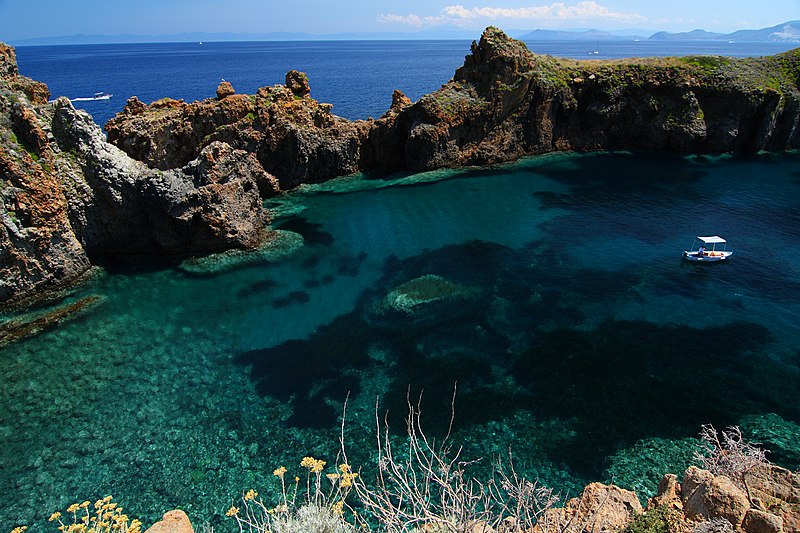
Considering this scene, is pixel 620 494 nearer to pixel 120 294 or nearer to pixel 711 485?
pixel 711 485

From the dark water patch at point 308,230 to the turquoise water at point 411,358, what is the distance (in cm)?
44

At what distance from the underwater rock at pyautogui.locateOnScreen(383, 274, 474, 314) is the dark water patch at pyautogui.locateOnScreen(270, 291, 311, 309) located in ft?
19.0

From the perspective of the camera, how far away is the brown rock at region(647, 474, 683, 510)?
12422mm

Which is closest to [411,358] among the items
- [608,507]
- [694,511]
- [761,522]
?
[608,507]

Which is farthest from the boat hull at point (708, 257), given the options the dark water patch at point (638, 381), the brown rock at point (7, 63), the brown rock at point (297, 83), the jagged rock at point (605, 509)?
the brown rock at point (7, 63)

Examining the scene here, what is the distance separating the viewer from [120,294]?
107 feet

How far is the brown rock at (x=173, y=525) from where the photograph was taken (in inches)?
495

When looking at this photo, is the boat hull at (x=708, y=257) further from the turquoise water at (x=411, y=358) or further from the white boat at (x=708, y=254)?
the turquoise water at (x=411, y=358)

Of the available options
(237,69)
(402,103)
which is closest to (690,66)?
(402,103)

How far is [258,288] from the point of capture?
33.7 meters

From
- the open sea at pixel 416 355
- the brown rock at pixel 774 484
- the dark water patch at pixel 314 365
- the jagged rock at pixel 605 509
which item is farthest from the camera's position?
the dark water patch at pixel 314 365

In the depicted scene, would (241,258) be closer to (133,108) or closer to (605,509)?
(133,108)

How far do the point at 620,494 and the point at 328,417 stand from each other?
42.2 feet

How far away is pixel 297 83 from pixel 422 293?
36.9m
